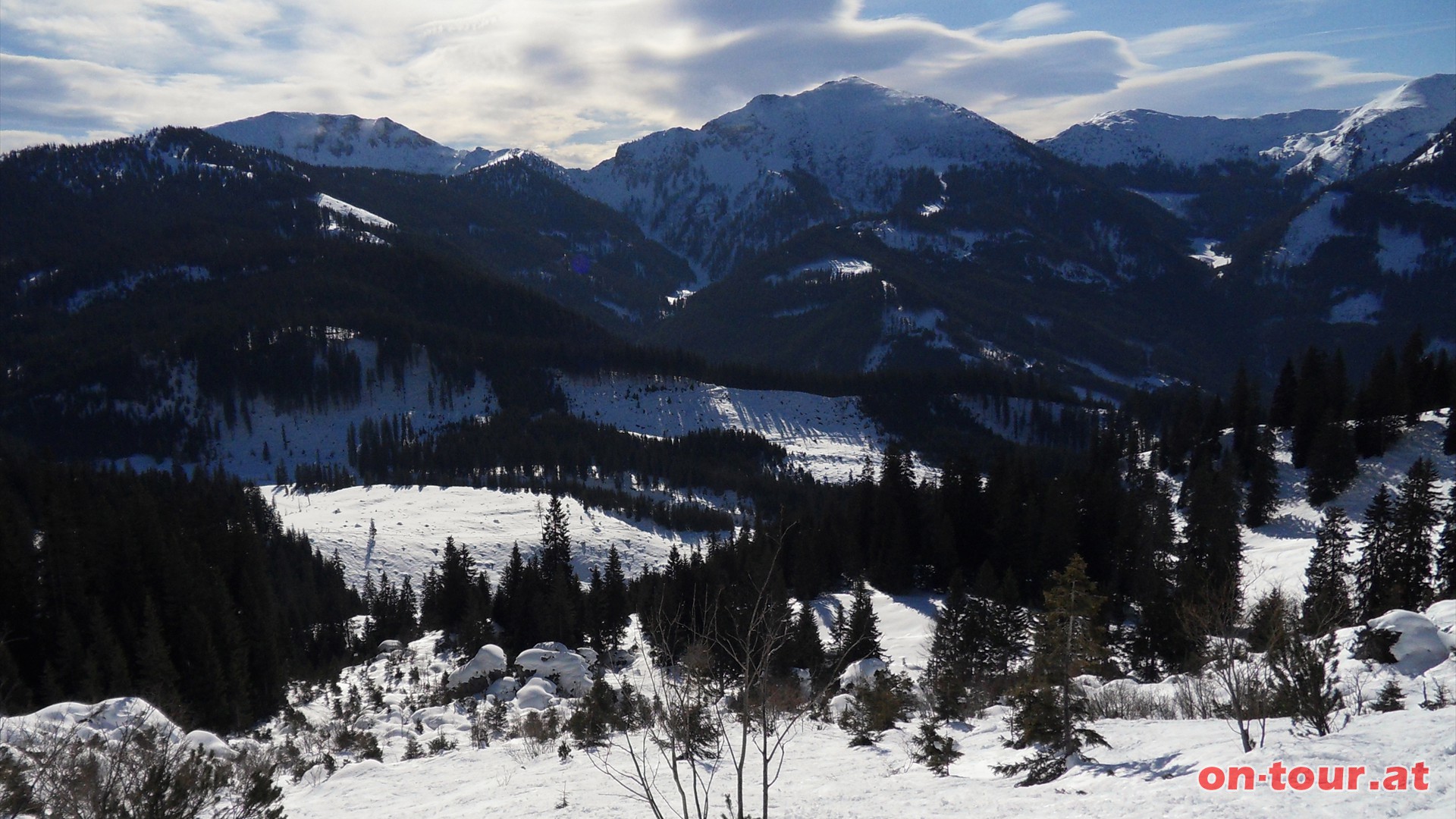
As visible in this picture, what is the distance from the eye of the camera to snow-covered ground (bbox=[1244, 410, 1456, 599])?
6125cm

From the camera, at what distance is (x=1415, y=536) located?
1762 inches

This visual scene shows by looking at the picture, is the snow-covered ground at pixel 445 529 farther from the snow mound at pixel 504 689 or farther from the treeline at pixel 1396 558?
the treeline at pixel 1396 558

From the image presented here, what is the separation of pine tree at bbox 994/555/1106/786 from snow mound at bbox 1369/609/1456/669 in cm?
974

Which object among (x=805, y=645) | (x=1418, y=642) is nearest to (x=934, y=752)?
(x=1418, y=642)

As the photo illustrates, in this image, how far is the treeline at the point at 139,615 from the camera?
42.2 metres

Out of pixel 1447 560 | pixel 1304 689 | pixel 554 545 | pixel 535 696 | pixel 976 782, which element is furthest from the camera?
pixel 554 545

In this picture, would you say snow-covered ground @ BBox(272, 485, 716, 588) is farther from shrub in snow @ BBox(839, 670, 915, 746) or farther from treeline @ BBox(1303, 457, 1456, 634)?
treeline @ BBox(1303, 457, 1456, 634)

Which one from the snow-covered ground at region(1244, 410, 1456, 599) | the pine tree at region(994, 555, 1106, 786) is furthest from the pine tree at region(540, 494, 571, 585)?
the snow-covered ground at region(1244, 410, 1456, 599)

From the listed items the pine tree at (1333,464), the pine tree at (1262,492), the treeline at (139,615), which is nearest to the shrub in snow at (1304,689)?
the treeline at (139,615)

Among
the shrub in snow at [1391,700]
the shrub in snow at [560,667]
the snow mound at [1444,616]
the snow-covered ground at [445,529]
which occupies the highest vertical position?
the shrub in snow at [1391,700]

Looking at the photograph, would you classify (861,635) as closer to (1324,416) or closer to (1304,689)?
(1304,689)

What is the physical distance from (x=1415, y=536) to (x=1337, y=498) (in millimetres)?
26837

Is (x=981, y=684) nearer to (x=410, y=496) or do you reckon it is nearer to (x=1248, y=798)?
(x=1248, y=798)

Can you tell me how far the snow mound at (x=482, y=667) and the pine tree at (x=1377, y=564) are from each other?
161 ft
